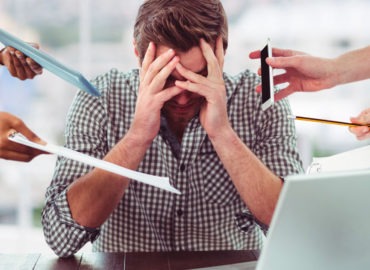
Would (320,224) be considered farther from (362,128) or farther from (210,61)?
(210,61)

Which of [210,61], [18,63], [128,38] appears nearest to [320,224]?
[210,61]

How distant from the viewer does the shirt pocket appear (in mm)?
1617

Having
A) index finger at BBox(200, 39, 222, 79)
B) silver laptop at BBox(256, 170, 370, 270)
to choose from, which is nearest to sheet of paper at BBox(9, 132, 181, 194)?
silver laptop at BBox(256, 170, 370, 270)

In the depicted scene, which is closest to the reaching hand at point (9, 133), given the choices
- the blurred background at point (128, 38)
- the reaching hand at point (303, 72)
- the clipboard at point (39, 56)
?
the clipboard at point (39, 56)

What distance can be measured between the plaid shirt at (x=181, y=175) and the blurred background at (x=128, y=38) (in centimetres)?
225

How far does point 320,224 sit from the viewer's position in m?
0.79

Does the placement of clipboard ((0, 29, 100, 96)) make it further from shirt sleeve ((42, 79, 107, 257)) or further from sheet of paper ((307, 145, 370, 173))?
sheet of paper ((307, 145, 370, 173))

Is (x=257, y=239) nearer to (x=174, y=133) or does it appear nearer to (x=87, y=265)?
(x=174, y=133)

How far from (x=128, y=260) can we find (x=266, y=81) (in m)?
0.52

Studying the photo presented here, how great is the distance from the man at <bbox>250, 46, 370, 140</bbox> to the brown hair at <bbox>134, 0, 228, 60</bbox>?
0.49 ft

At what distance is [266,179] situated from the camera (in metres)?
1.49

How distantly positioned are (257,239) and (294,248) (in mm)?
877

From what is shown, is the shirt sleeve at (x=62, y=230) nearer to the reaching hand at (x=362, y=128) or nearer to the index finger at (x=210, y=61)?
the index finger at (x=210, y=61)

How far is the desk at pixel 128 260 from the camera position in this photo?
1.22 m
